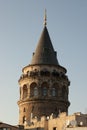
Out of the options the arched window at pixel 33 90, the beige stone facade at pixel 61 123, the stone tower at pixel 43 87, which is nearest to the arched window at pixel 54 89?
the stone tower at pixel 43 87

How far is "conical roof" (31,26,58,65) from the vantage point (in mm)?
65625

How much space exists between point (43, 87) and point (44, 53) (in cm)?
550

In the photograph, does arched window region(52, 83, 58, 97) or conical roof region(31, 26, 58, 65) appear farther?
conical roof region(31, 26, 58, 65)

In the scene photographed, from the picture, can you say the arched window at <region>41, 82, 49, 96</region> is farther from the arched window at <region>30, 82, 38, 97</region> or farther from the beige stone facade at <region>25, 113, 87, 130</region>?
the beige stone facade at <region>25, 113, 87, 130</region>

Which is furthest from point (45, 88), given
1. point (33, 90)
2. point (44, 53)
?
point (44, 53)

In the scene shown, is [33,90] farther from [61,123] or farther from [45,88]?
[61,123]

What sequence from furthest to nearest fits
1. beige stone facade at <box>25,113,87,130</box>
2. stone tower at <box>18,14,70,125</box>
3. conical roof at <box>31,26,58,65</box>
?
1. conical roof at <box>31,26,58,65</box>
2. stone tower at <box>18,14,70,125</box>
3. beige stone facade at <box>25,113,87,130</box>

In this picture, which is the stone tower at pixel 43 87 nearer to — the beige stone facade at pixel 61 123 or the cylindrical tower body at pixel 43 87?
the cylindrical tower body at pixel 43 87

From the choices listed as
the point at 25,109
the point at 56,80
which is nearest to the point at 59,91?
the point at 56,80

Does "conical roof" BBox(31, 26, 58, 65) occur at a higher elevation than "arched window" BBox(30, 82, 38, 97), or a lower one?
higher

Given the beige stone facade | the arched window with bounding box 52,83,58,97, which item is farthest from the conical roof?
the beige stone facade

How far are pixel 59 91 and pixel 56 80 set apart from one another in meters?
1.72

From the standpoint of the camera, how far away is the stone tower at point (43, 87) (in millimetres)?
63438

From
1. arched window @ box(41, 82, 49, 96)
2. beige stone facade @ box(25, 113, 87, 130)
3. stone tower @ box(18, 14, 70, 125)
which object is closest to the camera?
beige stone facade @ box(25, 113, 87, 130)
